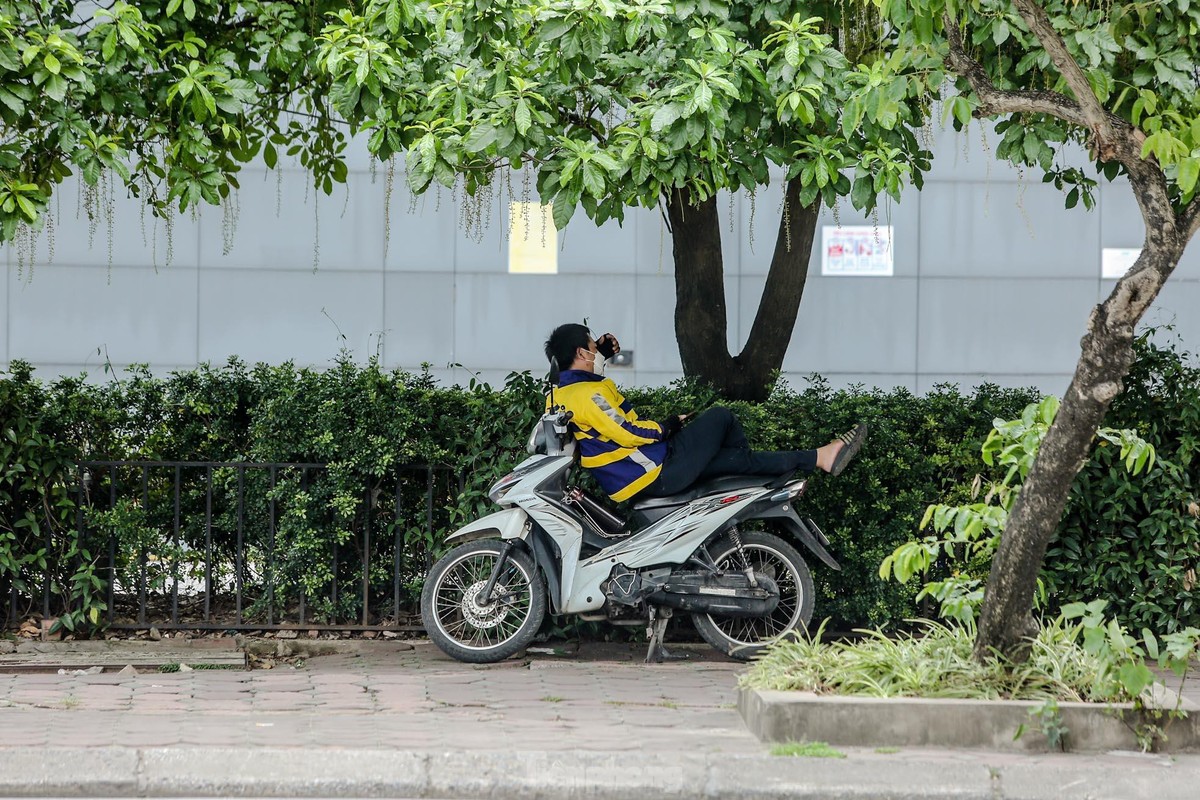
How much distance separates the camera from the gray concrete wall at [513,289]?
16.1m

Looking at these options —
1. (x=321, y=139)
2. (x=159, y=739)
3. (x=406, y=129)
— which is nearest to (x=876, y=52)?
(x=406, y=129)

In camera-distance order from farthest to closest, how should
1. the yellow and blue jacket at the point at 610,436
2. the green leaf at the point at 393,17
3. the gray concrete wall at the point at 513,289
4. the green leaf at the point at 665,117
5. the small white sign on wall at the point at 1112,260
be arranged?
the small white sign on wall at the point at 1112,260 → the gray concrete wall at the point at 513,289 → the yellow and blue jacket at the point at 610,436 → the green leaf at the point at 393,17 → the green leaf at the point at 665,117

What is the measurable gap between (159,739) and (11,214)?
273 centimetres

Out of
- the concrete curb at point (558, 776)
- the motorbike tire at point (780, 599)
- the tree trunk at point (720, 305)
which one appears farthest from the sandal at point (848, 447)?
the concrete curb at point (558, 776)

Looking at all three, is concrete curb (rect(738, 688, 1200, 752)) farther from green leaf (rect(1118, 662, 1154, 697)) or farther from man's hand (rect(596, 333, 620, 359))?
man's hand (rect(596, 333, 620, 359))

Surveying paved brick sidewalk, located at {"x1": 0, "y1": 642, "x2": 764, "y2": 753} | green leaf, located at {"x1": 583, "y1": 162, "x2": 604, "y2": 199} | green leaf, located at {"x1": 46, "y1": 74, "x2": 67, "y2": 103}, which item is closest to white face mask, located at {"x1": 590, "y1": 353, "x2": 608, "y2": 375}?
green leaf, located at {"x1": 583, "y1": 162, "x2": 604, "y2": 199}

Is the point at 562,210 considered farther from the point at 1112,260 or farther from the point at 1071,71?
the point at 1112,260

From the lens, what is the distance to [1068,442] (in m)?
5.62

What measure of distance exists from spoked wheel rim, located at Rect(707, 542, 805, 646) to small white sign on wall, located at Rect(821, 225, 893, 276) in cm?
923

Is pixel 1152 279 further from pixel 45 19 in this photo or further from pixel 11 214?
pixel 45 19

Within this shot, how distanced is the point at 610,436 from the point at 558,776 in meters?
2.60

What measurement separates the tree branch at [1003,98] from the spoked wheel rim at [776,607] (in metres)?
2.77

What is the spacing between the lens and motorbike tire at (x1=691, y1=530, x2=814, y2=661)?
768 centimetres

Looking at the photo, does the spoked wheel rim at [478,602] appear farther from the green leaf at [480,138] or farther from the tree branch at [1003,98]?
the tree branch at [1003,98]
